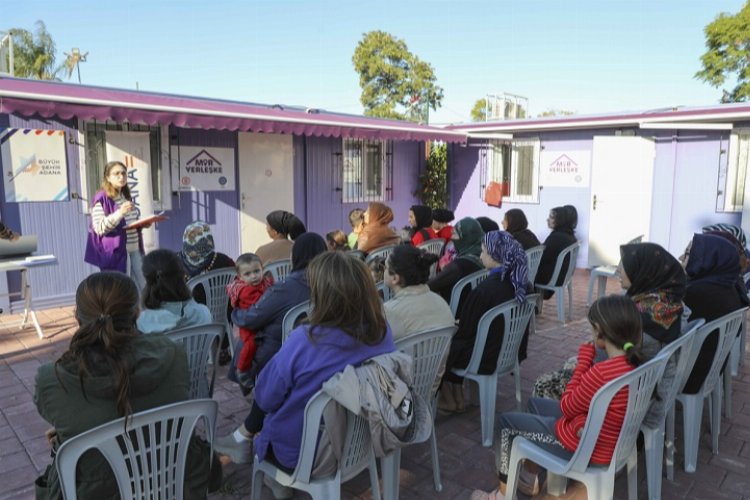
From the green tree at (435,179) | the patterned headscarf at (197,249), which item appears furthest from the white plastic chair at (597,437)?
the green tree at (435,179)

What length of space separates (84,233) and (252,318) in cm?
453

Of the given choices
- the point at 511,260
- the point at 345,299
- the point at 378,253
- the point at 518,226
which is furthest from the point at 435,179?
the point at 345,299

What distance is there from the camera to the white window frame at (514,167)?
9.78m

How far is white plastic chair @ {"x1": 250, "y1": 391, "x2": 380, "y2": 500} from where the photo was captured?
1.84 metres

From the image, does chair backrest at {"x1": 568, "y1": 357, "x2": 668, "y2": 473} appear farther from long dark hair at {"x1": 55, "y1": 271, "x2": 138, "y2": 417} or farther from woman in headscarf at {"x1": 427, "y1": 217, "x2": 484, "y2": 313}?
woman in headscarf at {"x1": 427, "y1": 217, "x2": 484, "y2": 313}

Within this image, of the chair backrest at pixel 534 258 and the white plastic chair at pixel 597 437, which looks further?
the chair backrest at pixel 534 258

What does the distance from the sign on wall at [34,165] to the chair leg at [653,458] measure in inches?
244

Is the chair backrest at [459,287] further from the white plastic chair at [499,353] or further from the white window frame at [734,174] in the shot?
the white window frame at [734,174]

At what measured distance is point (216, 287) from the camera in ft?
13.1

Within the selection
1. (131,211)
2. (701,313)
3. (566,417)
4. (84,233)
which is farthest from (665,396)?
(84,233)

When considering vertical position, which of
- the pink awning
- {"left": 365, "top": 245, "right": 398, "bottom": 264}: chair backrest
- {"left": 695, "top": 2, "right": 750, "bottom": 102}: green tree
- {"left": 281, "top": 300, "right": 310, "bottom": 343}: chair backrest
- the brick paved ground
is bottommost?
the brick paved ground

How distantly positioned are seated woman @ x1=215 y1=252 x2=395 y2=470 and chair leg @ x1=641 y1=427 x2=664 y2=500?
1.32 m

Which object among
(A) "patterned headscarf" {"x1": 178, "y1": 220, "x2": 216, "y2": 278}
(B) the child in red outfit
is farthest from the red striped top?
(A) "patterned headscarf" {"x1": 178, "y1": 220, "x2": 216, "y2": 278}

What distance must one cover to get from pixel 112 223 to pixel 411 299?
2.87 meters
